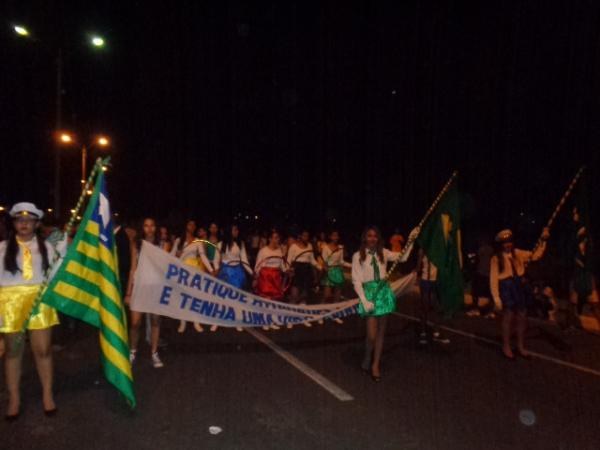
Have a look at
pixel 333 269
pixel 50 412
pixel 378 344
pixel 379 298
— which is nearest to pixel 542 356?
pixel 378 344

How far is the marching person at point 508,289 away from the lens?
721 cm

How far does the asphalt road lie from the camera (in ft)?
14.3

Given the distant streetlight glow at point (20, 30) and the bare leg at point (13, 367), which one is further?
the distant streetlight glow at point (20, 30)

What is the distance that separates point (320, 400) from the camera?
533cm

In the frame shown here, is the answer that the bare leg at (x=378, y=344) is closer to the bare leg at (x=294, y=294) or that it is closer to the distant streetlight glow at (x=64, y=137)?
the bare leg at (x=294, y=294)

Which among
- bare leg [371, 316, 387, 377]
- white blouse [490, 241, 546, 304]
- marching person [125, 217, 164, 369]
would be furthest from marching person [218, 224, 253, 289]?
white blouse [490, 241, 546, 304]

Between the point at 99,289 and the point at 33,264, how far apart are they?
2.09 ft

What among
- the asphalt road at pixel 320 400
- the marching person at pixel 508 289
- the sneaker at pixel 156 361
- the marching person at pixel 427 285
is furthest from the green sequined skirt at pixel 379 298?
the sneaker at pixel 156 361

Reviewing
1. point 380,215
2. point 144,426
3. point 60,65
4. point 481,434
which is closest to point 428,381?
point 481,434

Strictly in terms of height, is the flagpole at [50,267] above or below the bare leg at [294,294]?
above

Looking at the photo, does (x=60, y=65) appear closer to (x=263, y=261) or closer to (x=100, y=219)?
(x=263, y=261)

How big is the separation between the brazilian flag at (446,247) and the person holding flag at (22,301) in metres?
4.90

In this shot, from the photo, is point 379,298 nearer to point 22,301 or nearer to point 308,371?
point 308,371

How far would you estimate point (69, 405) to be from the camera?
513 cm
